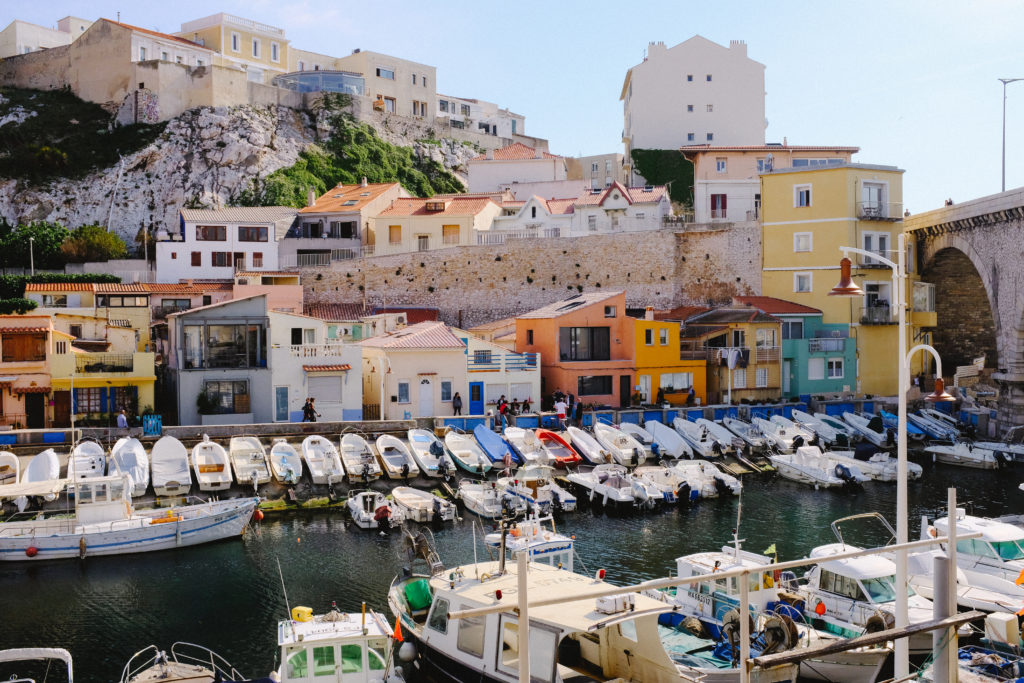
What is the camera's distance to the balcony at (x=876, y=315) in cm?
4628

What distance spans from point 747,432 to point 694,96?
117 feet

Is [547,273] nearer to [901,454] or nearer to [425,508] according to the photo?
[425,508]

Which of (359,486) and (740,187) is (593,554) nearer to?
(359,486)

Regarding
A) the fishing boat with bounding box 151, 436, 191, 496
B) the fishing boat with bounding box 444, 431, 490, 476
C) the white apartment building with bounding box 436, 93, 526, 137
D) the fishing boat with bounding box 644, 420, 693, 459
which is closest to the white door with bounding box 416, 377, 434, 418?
the fishing boat with bounding box 444, 431, 490, 476

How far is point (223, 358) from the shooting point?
35.4 m

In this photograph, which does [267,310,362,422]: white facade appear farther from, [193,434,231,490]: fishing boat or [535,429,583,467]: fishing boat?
[535,429,583,467]: fishing boat

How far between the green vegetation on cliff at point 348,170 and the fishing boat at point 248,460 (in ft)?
114

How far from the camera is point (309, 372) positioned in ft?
116

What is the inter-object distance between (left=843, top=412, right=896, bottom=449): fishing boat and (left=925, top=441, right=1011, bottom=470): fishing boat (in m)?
1.51

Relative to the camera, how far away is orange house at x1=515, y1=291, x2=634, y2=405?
40156mm

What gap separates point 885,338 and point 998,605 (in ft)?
101

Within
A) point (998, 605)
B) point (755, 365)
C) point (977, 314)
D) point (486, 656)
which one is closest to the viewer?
point (486, 656)

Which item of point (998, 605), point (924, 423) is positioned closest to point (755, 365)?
point (924, 423)

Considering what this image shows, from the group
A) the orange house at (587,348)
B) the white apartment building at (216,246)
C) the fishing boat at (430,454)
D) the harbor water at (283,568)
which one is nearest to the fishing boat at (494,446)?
the fishing boat at (430,454)
